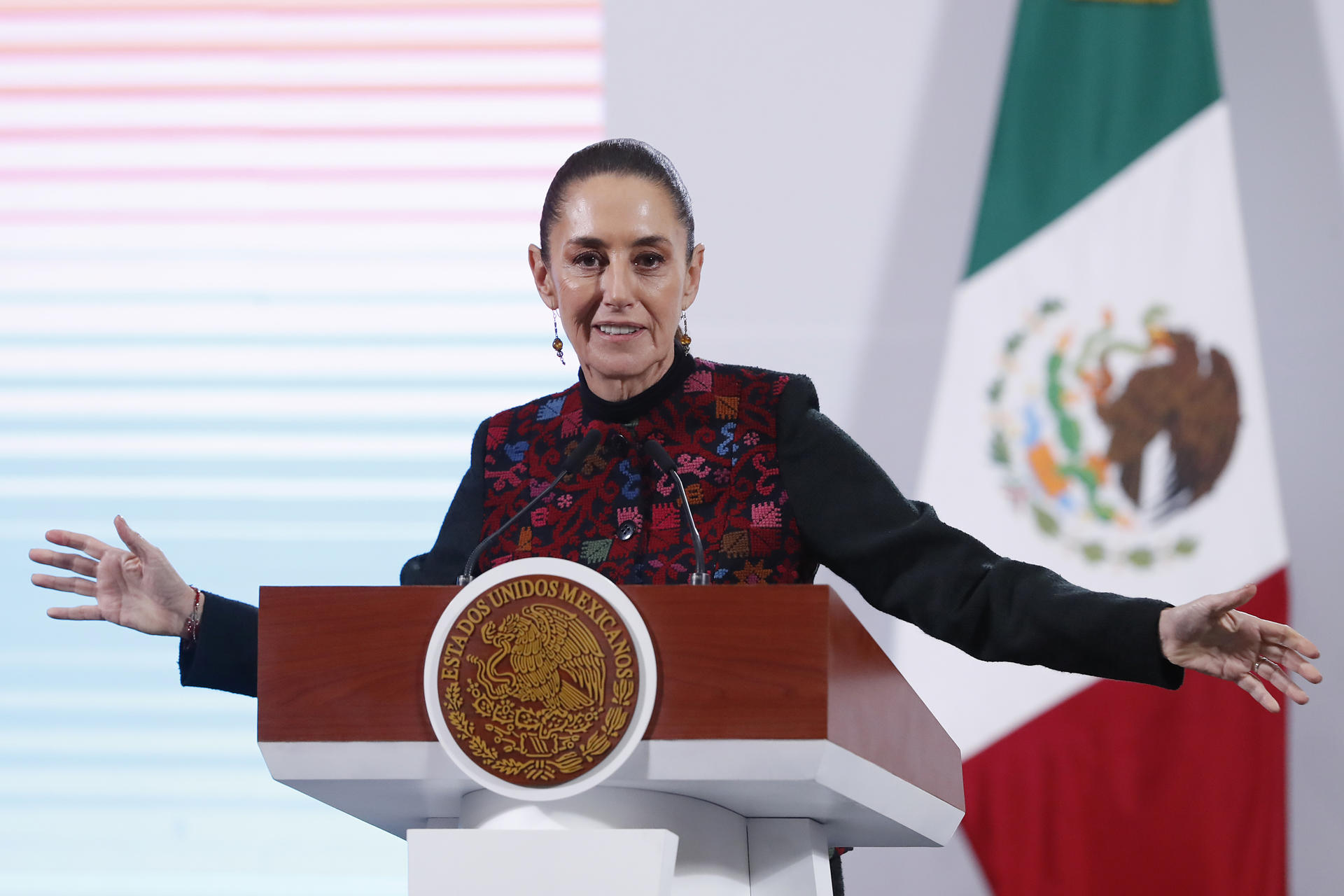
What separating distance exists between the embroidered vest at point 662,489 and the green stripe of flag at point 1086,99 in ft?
4.62

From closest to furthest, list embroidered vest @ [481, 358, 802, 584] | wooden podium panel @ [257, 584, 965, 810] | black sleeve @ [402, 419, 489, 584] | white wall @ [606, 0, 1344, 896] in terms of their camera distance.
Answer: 1. wooden podium panel @ [257, 584, 965, 810]
2. embroidered vest @ [481, 358, 802, 584]
3. black sleeve @ [402, 419, 489, 584]
4. white wall @ [606, 0, 1344, 896]

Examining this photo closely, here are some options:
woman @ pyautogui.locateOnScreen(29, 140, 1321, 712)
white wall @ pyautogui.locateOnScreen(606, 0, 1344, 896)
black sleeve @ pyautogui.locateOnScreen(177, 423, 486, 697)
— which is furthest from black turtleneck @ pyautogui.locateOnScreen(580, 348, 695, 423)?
white wall @ pyautogui.locateOnScreen(606, 0, 1344, 896)

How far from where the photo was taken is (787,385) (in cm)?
157

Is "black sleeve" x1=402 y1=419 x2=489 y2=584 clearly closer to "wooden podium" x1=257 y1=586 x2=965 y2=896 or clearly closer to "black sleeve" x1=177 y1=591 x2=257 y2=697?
"black sleeve" x1=177 y1=591 x2=257 y2=697

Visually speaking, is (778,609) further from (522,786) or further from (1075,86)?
(1075,86)

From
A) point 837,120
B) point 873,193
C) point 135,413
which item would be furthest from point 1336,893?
point 135,413

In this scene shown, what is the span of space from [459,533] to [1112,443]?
1585mm

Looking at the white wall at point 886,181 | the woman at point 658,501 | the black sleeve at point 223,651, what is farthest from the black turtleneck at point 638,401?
the white wall at point 886,181

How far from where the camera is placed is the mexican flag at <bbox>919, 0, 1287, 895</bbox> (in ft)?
8.15

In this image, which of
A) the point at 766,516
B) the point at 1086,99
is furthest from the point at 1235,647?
the point at 1086,99

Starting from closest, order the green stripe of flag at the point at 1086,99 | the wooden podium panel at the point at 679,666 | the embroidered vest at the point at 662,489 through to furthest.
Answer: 1. the wooden podium panel at the point at 679,666
2. the embroidered vest at the point at 662,489
3. the green stripe of flag at the point at 1086,99

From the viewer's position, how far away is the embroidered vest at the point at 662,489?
4.69ft

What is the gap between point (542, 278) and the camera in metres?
1.64

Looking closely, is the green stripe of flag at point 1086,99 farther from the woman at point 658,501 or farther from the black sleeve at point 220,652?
the black sleeve at point 220,652
